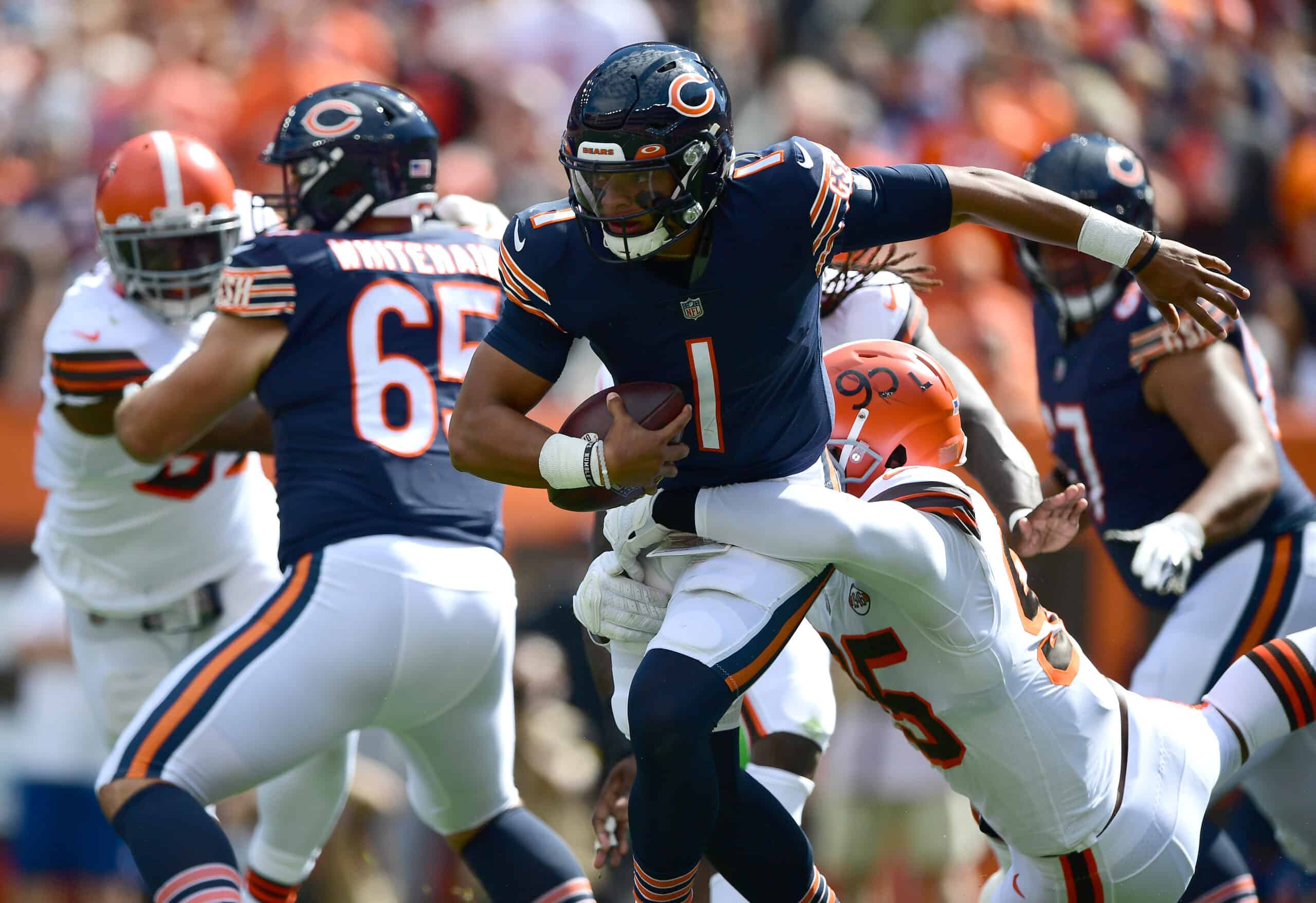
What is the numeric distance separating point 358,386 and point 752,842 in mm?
1340

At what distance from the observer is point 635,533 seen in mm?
3217

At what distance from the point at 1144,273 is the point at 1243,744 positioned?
3.34ft

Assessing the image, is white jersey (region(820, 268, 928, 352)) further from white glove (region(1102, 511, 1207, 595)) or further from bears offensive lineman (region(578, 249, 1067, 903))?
white glove (region(1102, 511, 1207, 595))

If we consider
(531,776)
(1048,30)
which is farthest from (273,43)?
(531,776)

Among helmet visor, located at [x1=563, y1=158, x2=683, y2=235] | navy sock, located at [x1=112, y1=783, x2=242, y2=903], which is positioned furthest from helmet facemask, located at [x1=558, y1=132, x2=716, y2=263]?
navy sock, located at [x1=112, y1=783, x2=242, y2=903]

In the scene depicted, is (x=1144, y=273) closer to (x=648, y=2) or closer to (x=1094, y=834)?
(x=1094, y=834)

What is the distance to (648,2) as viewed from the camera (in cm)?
882

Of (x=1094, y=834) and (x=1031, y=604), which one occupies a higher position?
(x=1031, y=604)

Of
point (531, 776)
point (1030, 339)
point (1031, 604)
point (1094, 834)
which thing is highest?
point (1031, 604)

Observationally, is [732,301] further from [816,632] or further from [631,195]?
[816,632]

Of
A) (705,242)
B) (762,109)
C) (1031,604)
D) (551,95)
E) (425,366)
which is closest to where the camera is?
(705,242)

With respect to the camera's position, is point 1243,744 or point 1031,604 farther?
point 1243,744

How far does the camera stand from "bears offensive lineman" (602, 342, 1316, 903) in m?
3.02

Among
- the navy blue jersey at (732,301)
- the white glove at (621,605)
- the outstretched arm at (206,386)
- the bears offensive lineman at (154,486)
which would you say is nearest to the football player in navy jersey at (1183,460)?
the navy blue jersey at (732,301)
